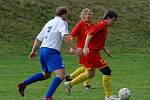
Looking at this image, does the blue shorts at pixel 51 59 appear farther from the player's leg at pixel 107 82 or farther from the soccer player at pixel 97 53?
the player's leg at pixel 107 82

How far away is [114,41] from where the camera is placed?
96.9 feet

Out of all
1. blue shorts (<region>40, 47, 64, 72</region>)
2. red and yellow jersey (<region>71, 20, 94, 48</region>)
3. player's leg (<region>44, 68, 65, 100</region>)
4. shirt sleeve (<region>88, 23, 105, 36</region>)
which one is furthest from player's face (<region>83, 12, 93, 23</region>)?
player's leg (<region>44, 68, 65, 100</region>)

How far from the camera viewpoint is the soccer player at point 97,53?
12531 mm

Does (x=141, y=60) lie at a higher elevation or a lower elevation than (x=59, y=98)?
lower

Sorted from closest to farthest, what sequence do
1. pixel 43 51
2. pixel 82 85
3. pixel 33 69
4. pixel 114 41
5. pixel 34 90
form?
pixel 43 51, pixel 34 90, pixel 82 85, pixel 33 69, pixel 114 41

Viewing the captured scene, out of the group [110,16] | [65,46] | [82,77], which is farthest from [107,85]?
[65,46]

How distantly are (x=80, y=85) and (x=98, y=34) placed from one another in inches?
121

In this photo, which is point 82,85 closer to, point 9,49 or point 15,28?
point 9,49

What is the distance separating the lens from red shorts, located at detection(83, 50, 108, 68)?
12.8 m

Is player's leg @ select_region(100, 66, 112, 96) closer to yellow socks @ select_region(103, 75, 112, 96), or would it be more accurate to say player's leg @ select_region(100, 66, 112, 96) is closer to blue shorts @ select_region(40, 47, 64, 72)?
yellow socks @ select_region(103, 75, 112, 96)

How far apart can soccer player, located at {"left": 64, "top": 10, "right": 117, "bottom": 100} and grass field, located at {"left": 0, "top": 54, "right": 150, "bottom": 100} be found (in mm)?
348

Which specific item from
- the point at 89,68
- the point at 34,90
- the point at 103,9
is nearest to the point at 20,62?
the point at 34,90

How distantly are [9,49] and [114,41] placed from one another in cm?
579

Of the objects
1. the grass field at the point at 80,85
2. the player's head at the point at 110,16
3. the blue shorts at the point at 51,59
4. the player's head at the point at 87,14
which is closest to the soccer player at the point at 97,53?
the player's head at the point at 110,16
